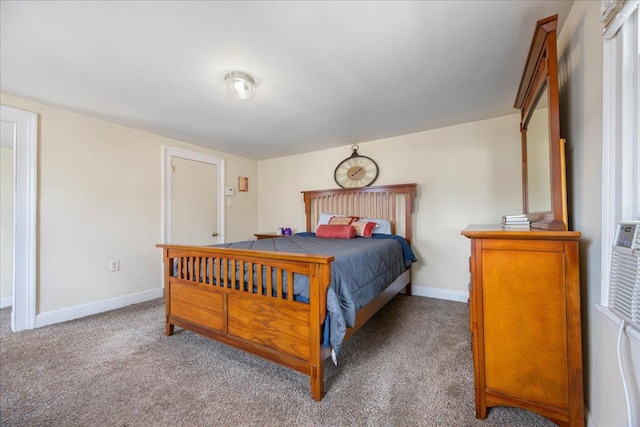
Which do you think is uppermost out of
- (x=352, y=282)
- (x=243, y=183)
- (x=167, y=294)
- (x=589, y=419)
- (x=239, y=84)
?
(x=239, y=84)

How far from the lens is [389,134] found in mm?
3293

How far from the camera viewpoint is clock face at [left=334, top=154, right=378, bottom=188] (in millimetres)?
3566

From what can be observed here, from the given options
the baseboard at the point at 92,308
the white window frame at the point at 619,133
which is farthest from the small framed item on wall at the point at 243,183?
the white window frame at the point at 619,133

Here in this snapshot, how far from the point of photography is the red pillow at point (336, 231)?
3.03 meters

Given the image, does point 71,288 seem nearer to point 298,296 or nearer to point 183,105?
point 183,105

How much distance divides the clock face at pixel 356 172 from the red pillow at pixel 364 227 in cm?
69

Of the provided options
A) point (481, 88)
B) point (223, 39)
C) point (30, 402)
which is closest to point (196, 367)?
point (30, 402)

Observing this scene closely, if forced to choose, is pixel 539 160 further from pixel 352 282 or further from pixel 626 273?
pixel 352 282

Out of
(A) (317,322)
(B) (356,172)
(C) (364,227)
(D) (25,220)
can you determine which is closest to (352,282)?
(A) (317,322)

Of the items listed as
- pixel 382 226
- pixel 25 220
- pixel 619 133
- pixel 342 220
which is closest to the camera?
pixel 619 133

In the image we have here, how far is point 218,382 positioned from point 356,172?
2935 mm

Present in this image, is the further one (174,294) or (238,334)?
(174,294)

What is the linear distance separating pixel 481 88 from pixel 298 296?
7.42 feet

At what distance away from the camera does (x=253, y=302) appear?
1631 millimetres
